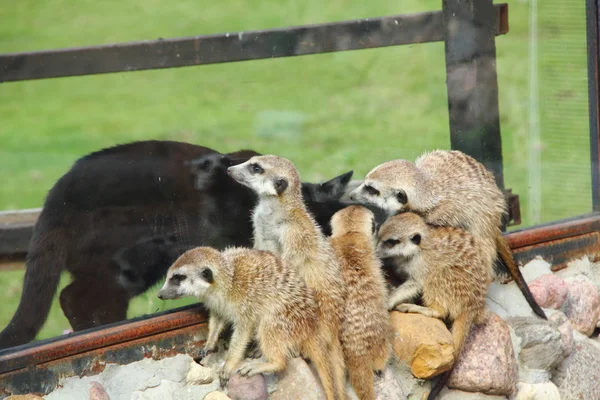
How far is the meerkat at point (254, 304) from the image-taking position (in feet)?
8.48

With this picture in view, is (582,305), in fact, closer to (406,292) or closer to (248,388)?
(406,292)

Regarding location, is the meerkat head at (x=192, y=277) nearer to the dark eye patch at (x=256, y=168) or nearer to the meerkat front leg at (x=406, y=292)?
the dark eye patch at (x=256, y=168)

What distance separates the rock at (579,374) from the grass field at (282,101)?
615mm

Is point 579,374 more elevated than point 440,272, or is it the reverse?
point 440,272

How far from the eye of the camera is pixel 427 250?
117 inches

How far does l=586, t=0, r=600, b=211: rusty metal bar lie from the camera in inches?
150

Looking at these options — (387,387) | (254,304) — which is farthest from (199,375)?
(387,387)

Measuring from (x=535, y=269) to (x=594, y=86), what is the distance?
37.3 inches

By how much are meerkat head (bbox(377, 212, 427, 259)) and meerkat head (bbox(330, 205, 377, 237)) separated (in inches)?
2.1

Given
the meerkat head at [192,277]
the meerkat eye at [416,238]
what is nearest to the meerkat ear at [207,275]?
the meerkat head at [192,277]

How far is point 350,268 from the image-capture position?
2809 millimetres

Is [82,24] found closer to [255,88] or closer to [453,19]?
[255,88]

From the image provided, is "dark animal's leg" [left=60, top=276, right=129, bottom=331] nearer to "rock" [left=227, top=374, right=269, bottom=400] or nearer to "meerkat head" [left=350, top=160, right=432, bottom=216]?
"rock" [left=227, top=374, right=269, bottom=400]

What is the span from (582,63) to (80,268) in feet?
8.06
